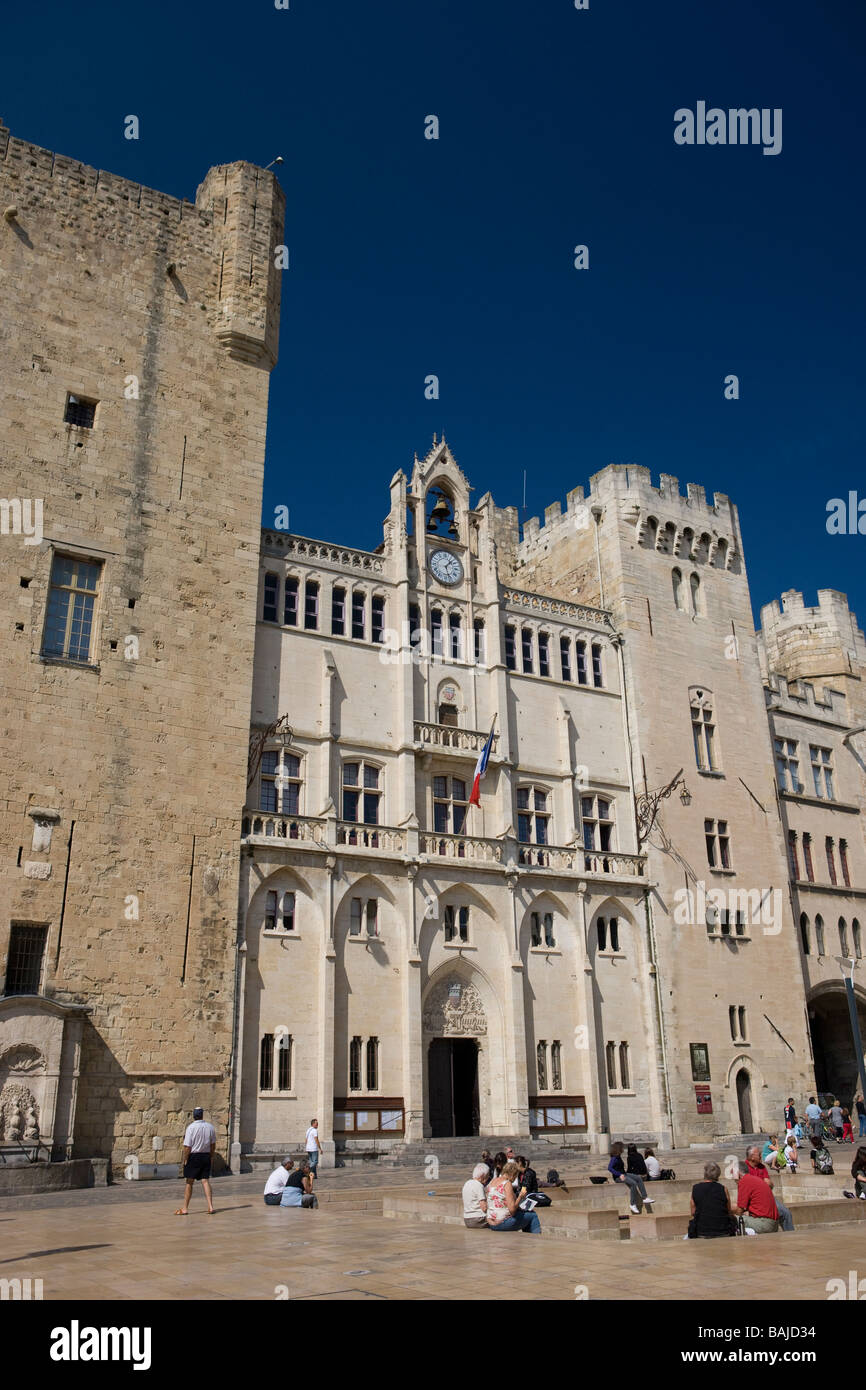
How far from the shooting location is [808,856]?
1647 inches

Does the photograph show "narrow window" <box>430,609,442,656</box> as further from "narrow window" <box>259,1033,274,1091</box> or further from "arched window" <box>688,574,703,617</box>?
"narrow window" <box>259,1033,274,1091</box>

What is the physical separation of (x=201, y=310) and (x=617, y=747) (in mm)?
19590

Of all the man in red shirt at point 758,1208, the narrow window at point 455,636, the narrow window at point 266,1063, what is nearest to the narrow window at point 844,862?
the narrow window at point 455,636

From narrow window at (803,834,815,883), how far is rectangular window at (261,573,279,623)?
2340cm

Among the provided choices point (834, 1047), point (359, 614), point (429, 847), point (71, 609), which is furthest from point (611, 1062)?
point (71, 609)

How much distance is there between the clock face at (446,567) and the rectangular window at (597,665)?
6064mm

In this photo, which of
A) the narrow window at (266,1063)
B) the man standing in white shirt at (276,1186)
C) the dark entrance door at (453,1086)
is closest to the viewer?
the man standing in white shirt at (276,1186)

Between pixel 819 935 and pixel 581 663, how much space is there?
14.2m

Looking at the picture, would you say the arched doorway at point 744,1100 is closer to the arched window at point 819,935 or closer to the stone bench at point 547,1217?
the arched window at point 819,935

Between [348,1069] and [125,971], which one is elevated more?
[125,971]

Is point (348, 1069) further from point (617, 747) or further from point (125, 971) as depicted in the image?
point (617, 747)

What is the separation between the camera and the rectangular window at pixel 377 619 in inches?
1309
